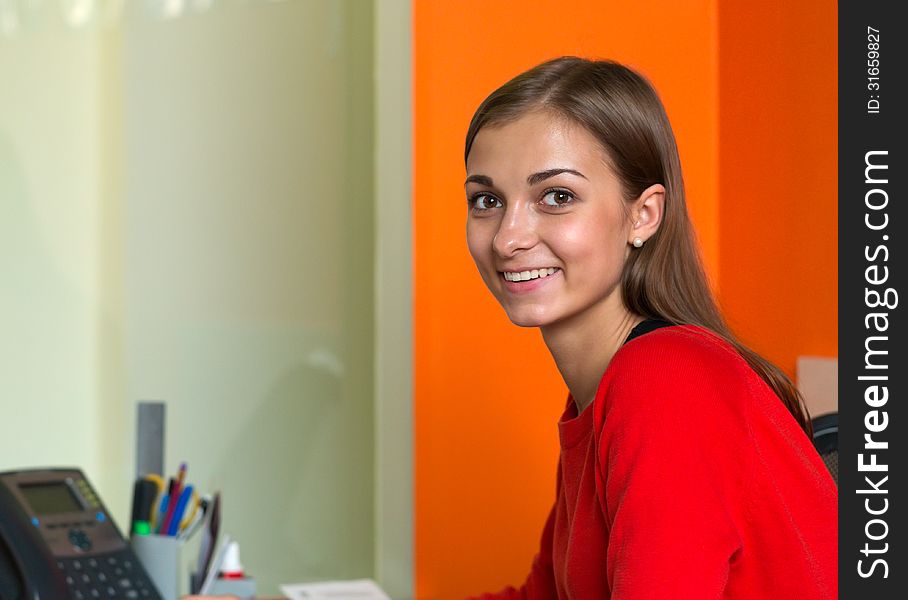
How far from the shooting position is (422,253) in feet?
5.41

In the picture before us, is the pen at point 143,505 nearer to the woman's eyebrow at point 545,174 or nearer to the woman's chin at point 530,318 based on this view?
the woman's chin at point 530,318

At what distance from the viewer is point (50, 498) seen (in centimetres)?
122

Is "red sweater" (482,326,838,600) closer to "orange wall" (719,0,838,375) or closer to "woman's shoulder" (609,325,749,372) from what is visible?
"woman's shoulder" (609,325,749,372)

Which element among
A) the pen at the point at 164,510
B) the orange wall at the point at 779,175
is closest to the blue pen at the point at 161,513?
the pen at the point at 164,510

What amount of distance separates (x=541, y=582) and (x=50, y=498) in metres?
0.59

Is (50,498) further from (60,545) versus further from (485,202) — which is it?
(485,202)

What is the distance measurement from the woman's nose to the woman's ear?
4.5 inches

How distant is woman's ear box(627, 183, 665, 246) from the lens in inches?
42.4

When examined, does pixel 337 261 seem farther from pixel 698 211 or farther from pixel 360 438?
pixel 698 211

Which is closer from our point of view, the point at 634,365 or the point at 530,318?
the point at 634,365

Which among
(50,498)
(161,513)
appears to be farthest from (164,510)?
(50,498)

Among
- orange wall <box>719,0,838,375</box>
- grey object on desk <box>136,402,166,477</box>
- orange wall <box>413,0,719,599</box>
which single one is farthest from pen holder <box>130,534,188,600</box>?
orange wall <box>719,0,838,375</box>

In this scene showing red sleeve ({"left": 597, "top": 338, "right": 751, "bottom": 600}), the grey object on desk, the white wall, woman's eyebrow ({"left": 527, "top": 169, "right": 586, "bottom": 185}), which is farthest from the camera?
the white wall
